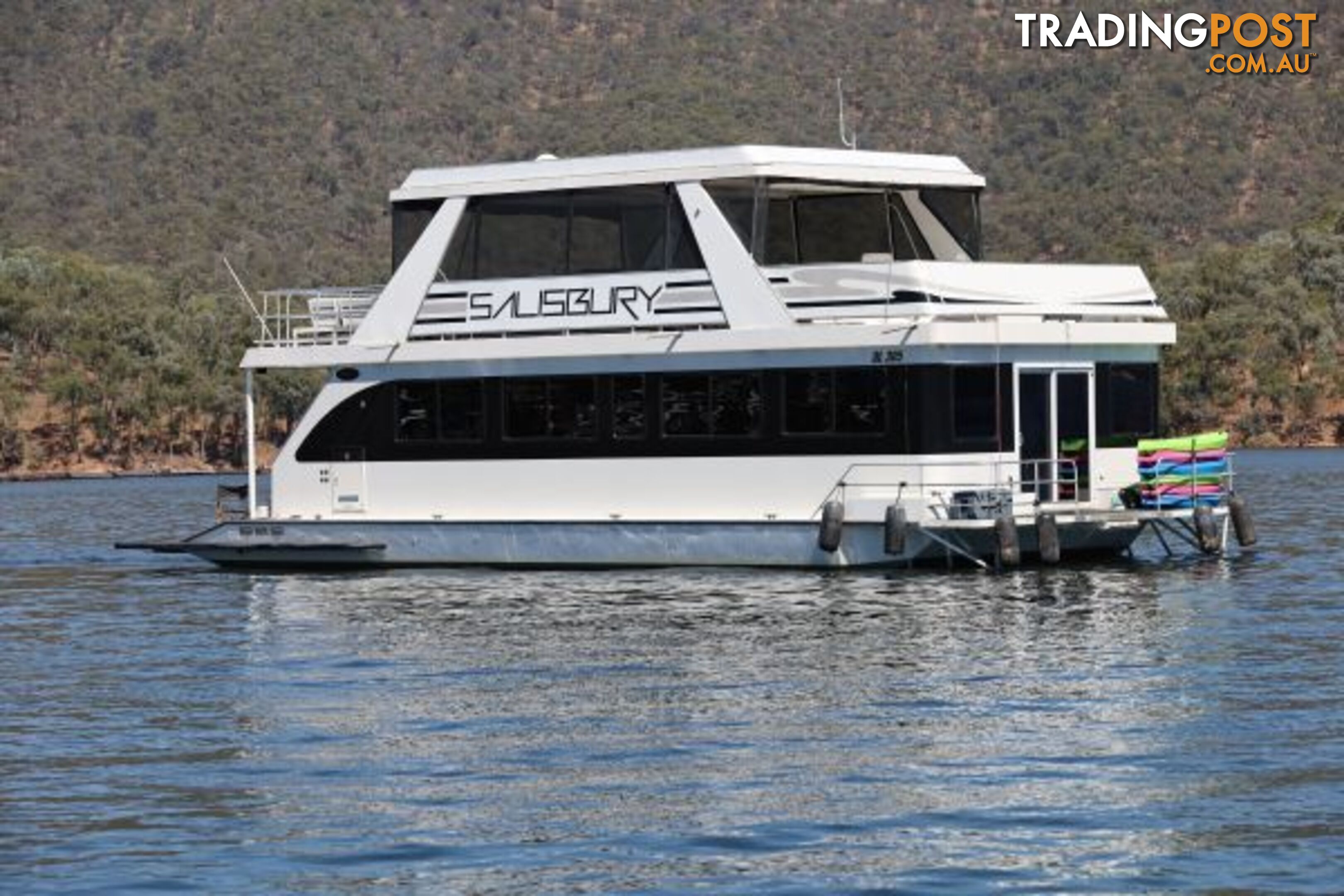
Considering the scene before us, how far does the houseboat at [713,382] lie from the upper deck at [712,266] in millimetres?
35

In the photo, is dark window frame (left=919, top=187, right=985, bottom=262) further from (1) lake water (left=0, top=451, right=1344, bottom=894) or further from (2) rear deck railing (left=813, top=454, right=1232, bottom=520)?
(1) lake water (left=0, top=451, right=1344, bottom=894)

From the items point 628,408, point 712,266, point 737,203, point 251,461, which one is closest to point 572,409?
point 628,408

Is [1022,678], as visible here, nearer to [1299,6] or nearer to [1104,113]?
[1104,113]

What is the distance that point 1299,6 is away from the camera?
15600cm

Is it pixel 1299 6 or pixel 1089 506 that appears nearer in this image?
pixel 1089 506

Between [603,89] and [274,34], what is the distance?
20.3m

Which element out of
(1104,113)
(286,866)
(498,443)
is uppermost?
(1104,113)

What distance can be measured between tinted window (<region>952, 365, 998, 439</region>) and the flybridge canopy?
3.02 metres

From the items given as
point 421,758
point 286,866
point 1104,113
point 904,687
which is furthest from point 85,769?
point 1104,113

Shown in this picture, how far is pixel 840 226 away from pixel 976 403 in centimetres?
334

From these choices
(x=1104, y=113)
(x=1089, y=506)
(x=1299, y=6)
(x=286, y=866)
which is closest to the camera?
(x=286, y=866)

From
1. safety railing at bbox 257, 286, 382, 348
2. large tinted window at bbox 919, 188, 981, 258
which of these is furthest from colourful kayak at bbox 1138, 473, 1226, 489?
safety railing at bbox 257, 286, 382, 348

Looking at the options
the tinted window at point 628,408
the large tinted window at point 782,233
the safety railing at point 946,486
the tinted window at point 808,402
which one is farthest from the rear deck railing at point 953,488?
the large tinted window at point 782,233

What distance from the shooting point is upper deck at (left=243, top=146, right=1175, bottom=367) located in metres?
31.2
